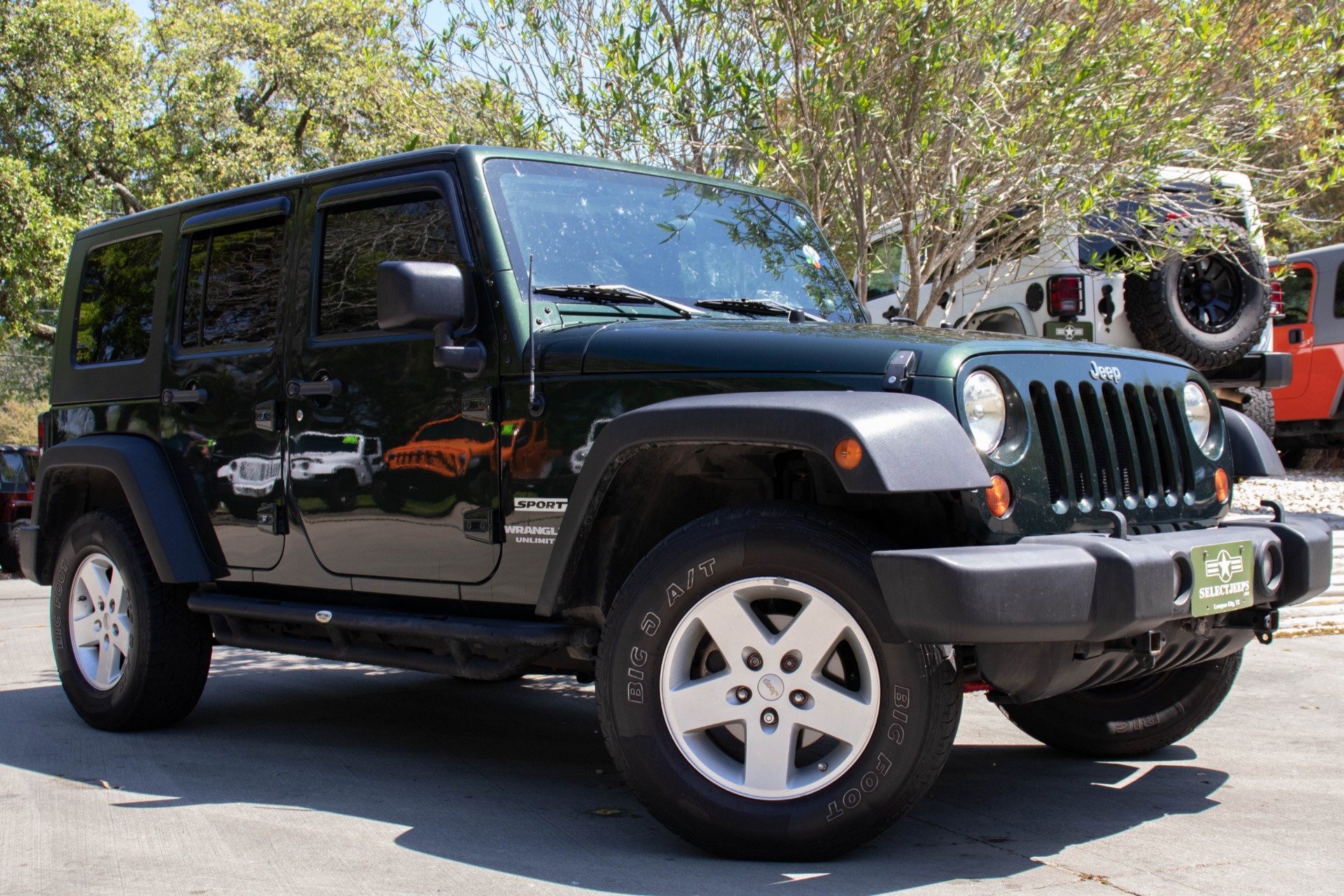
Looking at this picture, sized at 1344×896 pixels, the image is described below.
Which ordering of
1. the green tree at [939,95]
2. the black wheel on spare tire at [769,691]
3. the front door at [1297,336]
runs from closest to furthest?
the black wheel on spare tire at [769,691], the green tree at [939,95], the front door at [1297,336]

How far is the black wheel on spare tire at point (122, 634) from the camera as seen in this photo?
17.1 feet

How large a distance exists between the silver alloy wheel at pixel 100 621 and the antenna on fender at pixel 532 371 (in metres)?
2.32

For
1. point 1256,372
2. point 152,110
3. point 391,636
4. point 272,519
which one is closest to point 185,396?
point 272,519

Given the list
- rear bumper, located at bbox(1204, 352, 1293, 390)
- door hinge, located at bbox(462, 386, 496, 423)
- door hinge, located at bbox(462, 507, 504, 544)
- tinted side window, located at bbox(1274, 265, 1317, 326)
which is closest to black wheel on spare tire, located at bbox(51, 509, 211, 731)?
door hinge, located at bbox(462, 507, 504, 544)

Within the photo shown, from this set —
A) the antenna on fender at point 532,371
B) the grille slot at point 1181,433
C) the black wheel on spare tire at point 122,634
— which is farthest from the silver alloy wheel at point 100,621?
the grille slot at point 1181,433

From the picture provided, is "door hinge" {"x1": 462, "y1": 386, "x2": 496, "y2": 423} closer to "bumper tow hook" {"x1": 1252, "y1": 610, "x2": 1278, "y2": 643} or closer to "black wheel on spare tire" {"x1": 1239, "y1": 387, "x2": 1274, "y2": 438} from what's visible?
"bumper tow hook" {"x1": 1252, "y1": 610, "x2": 1278, "y2": 643}

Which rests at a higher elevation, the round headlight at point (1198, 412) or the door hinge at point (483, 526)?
the round headlight at point (1198, 412)

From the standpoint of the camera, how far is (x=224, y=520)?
16.5 ft

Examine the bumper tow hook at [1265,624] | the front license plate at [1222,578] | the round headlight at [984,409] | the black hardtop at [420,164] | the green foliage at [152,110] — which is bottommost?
the bumper tow hook at [1265,624]

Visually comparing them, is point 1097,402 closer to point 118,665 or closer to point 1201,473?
point 1201,473

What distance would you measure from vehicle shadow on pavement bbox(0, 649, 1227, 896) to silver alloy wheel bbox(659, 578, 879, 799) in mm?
258

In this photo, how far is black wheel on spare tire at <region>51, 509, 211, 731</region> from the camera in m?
5.20

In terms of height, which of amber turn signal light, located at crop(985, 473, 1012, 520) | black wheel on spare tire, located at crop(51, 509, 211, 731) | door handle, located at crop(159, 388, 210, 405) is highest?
door handle, located at crop(159, 388, 210, 405)

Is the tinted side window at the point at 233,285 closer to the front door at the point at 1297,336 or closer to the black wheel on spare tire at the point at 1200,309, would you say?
the black wheel on spare tire at the point at 1200,309
